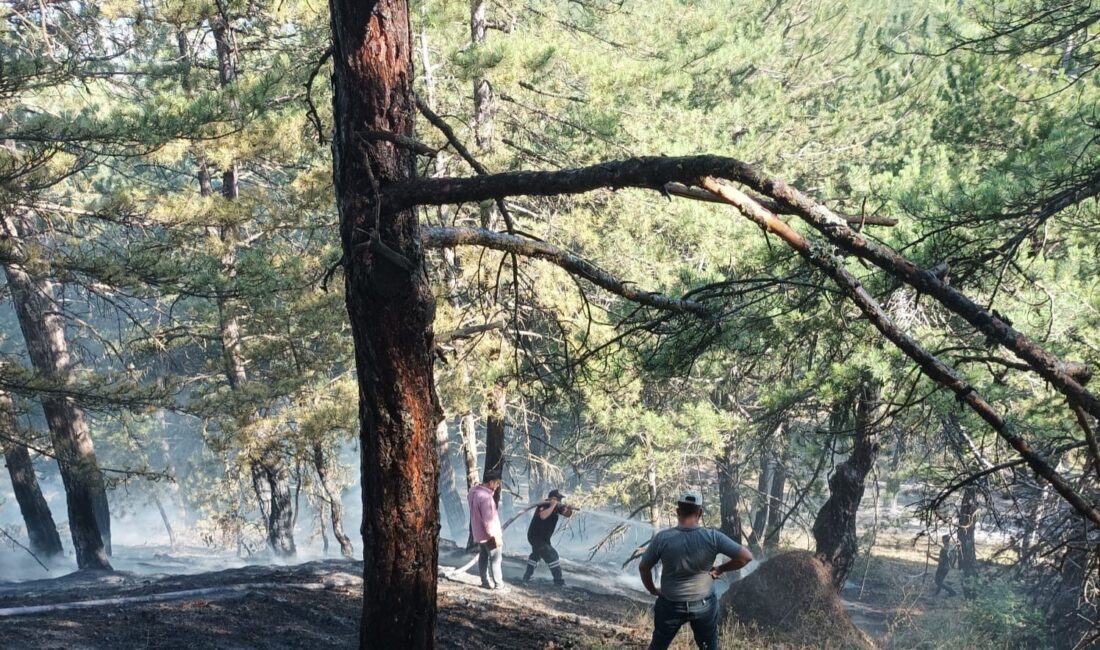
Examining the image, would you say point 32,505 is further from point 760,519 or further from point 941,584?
point 941,584

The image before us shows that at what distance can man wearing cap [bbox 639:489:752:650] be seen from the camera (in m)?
5.47

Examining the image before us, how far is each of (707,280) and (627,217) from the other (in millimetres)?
4212

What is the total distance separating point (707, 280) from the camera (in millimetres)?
8906

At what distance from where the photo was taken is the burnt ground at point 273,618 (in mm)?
6023

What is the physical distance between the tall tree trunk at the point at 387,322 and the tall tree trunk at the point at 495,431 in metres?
8.61

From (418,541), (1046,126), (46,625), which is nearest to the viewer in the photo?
(418,541)

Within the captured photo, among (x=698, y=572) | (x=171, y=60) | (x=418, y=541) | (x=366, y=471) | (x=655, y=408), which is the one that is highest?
(x=171, y=60)

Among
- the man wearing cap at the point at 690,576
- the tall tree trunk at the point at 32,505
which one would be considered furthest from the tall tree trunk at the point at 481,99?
the tall tree trunk at the point at 32,505

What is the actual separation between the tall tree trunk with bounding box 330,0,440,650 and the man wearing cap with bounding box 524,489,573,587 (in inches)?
343

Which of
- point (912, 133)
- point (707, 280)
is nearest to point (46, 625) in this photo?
point (707, 280)

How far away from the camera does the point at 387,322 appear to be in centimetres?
349

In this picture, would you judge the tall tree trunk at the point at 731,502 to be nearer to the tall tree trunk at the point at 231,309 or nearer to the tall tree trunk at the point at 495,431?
the tall tree trunk at the point at 495,431

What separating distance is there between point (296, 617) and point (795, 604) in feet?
22.5

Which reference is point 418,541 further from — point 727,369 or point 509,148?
point 727,369
